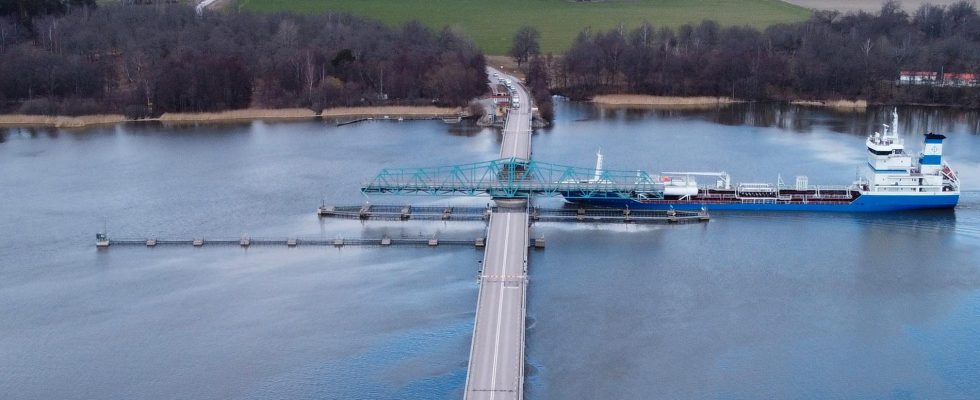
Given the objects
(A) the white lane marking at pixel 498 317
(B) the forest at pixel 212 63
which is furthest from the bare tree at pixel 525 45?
(A) the white lane marking at pixel 498 317

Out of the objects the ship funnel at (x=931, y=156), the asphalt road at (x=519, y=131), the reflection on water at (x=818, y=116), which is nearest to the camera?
the ship funnel at (x=931, y=156)

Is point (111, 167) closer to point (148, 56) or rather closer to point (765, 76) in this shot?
point (148, 56)

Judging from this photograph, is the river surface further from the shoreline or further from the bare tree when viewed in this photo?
the bare tree

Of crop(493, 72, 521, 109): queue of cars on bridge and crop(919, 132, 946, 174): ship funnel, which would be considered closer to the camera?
crop(919, 132, 946, 174): ship funnel

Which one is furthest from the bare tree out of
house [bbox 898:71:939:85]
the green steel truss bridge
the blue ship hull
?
the blue ship hull

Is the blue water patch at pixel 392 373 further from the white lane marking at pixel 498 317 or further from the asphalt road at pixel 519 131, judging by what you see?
the asphalt road at pixel 519 131

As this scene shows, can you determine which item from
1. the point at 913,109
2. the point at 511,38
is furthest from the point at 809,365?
the point at 511,38
